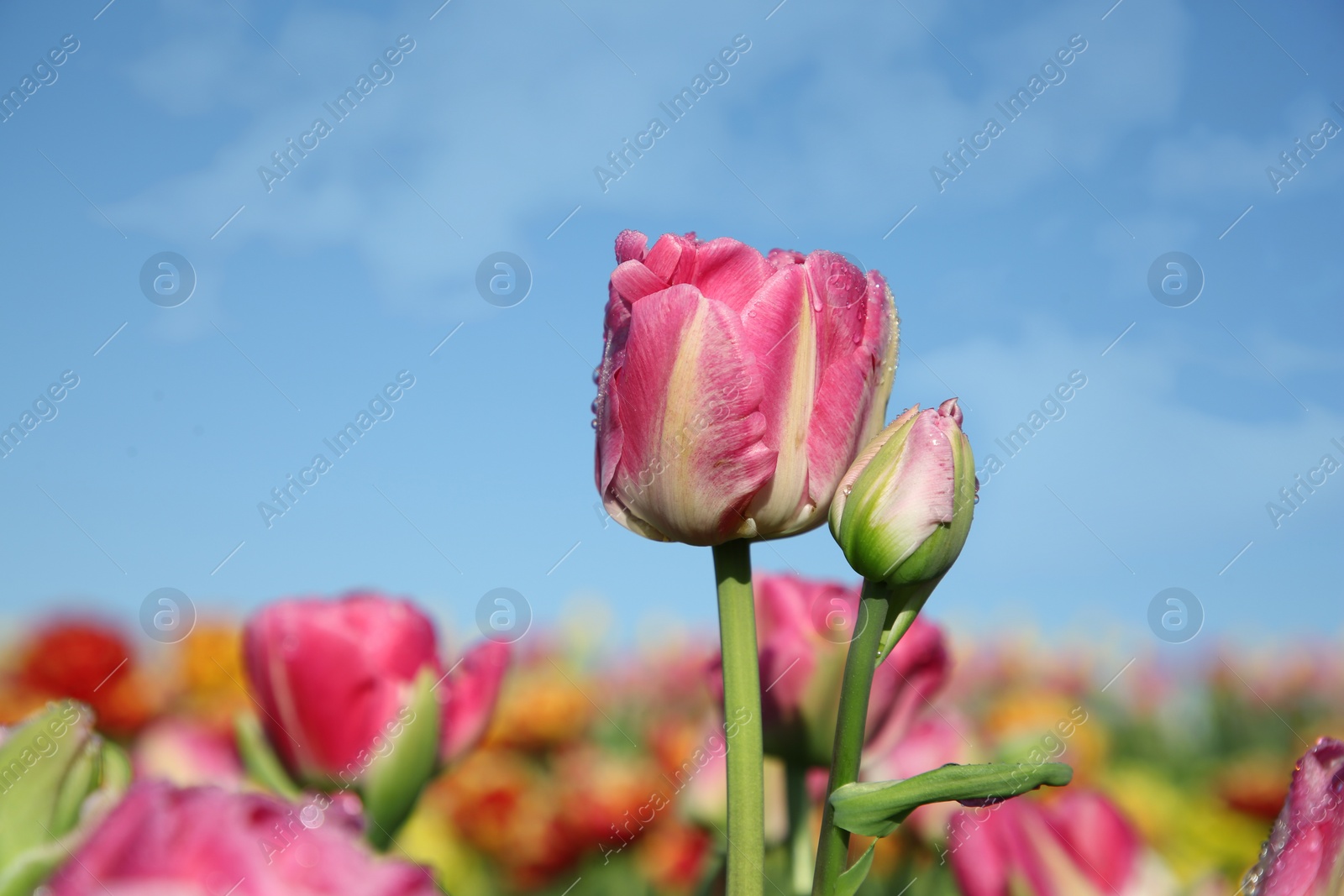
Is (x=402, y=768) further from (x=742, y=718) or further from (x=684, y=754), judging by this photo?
(x=684, y=754)

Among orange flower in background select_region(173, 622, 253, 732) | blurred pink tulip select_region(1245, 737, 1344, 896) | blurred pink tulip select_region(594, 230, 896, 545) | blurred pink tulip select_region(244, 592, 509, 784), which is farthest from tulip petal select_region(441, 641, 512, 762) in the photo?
orange flower in background select_region(173, 622, 253, 732)

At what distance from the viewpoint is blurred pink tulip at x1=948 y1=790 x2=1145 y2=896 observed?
58cm

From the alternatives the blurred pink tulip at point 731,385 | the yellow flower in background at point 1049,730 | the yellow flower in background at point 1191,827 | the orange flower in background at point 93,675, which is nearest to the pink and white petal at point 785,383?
the blurred pink tulip at point 731,385

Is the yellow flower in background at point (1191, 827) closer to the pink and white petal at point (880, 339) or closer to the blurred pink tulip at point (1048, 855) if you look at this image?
the blurred pink tulip at point (1048, 855)

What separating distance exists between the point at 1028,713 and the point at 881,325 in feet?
2.77

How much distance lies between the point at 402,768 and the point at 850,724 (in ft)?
1.05

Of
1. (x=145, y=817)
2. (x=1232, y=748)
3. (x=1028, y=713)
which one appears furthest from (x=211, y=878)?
(x=1232, y=748)

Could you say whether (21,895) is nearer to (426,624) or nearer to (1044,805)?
(426,624)

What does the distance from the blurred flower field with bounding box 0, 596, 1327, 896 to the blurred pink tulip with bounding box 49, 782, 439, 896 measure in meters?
0.25

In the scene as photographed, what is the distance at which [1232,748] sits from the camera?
158cm

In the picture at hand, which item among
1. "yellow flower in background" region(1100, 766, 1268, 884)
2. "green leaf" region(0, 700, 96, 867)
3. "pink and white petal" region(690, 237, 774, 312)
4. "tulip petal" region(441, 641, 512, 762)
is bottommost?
"yellow flower in background" region(1100, 766, 1268, 884)

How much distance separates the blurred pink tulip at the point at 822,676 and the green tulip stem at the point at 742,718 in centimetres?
24

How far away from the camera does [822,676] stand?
2.48ft

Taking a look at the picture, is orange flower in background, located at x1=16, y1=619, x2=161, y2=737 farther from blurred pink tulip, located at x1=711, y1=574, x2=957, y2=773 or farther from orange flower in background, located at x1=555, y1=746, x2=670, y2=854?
blurred pink tulip, located at x1=711, y1=574, x2=957, y2=773
